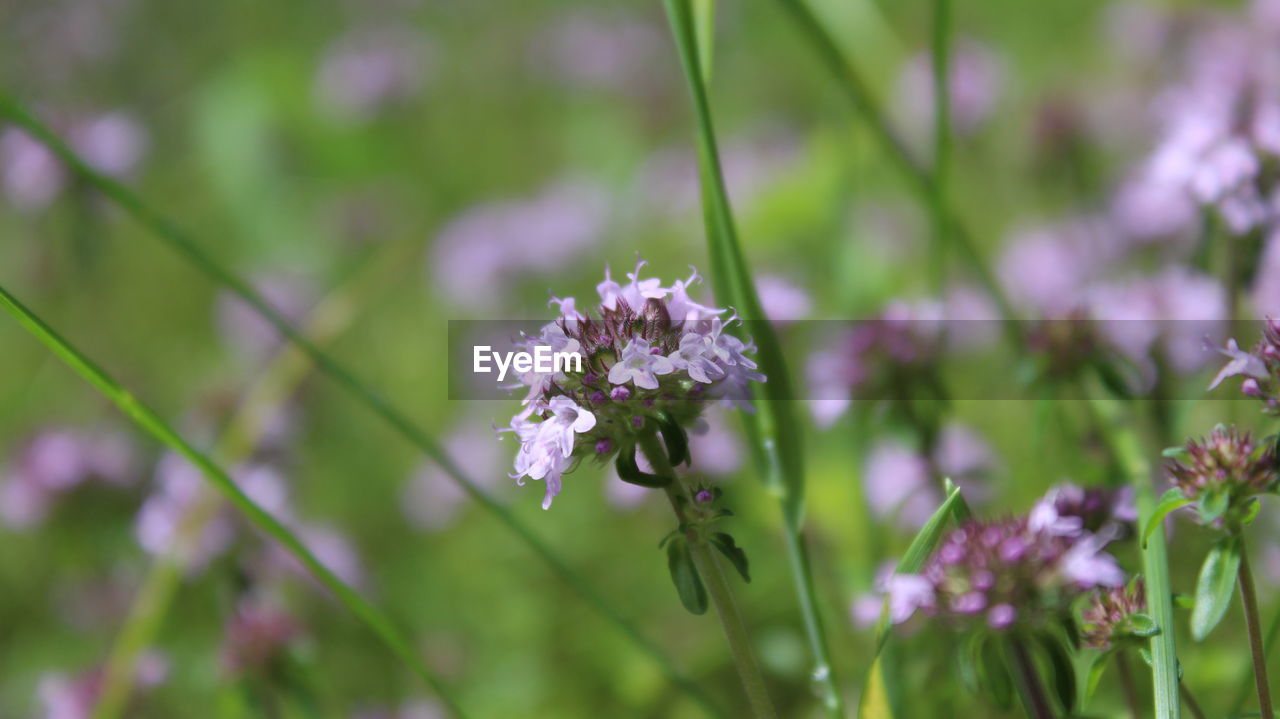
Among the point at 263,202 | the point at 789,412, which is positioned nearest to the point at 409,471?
the point at 263,202

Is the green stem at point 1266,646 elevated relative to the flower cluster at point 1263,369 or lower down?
lower down

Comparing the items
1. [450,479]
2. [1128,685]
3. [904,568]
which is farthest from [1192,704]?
[450,479]

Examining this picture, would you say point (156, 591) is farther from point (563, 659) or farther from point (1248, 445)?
point (1248, 445)

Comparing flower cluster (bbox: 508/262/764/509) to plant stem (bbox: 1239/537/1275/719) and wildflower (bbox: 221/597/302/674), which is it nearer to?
plant stem (bbox: 1239/537/1275/719)

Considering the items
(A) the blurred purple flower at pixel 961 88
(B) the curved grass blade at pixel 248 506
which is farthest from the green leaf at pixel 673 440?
(A) the blurred purple flower at pixel 961 88

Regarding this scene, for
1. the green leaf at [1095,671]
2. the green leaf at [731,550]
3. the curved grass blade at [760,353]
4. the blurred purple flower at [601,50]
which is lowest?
the green leaf at [1095,671]

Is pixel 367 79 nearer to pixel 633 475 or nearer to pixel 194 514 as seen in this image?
pixel 194 514

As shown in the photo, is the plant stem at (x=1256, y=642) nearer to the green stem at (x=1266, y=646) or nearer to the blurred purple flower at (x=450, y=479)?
the green stem at (x=1266, y=646)
